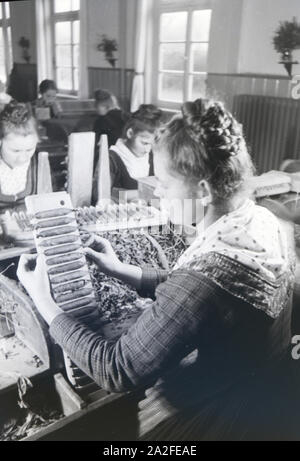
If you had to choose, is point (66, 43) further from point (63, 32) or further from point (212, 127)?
point (212, 127)

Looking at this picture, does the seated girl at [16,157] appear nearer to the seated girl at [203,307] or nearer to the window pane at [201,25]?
the seated girl at [203,307]

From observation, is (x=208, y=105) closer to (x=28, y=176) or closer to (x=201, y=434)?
(x=28, y=176)

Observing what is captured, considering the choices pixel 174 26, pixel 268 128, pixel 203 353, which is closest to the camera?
pixel 203 353

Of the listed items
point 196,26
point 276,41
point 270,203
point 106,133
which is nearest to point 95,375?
point 106,133

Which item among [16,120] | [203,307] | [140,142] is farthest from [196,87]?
[203,307]

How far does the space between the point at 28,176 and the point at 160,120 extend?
33 cm

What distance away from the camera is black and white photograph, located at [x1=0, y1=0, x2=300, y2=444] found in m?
0.79

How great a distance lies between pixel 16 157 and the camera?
2.91ft

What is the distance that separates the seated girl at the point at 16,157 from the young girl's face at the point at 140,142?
0.23m

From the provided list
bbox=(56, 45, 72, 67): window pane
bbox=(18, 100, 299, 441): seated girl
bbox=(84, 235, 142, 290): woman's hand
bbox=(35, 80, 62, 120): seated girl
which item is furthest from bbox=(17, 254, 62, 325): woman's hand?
bbox=(56, 45, 72, 67): window pane

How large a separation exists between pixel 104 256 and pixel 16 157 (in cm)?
29

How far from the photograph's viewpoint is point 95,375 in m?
0.81
